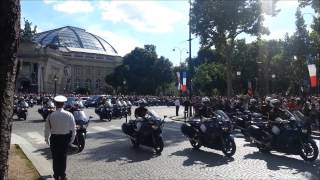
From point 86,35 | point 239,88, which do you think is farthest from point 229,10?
point 86,35

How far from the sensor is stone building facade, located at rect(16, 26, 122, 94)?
396 ft

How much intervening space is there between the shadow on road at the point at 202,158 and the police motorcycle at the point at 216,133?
0.27m

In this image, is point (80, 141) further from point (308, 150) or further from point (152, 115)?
point (308, 150)

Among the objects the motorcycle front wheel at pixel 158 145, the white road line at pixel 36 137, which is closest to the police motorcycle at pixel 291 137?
the motorcycle front wheel at pixel 158 145

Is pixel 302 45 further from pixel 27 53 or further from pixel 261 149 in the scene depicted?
pixel 27 53

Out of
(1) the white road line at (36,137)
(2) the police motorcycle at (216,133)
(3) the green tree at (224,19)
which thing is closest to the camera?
(2) the police motorcycle at (216,133)

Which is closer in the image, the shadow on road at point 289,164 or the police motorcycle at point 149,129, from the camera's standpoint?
the shadow on road at point 289,164

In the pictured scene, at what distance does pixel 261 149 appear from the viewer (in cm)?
1540

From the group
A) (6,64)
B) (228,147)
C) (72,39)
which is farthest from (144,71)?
(6,64)

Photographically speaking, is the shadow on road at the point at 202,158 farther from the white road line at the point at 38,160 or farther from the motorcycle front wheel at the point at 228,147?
the white road line at the point at 38,160

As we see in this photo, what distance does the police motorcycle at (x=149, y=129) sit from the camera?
14.9 m

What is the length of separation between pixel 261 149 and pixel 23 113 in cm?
2155

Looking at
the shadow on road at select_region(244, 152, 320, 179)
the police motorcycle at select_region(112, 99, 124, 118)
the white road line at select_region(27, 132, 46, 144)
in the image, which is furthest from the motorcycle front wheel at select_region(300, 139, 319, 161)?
the police motorcycle at select_region(112, 99, 124, 118)

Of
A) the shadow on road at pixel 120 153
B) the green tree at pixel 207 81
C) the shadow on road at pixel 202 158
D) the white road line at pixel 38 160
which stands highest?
the green tree at pixel 207 81
